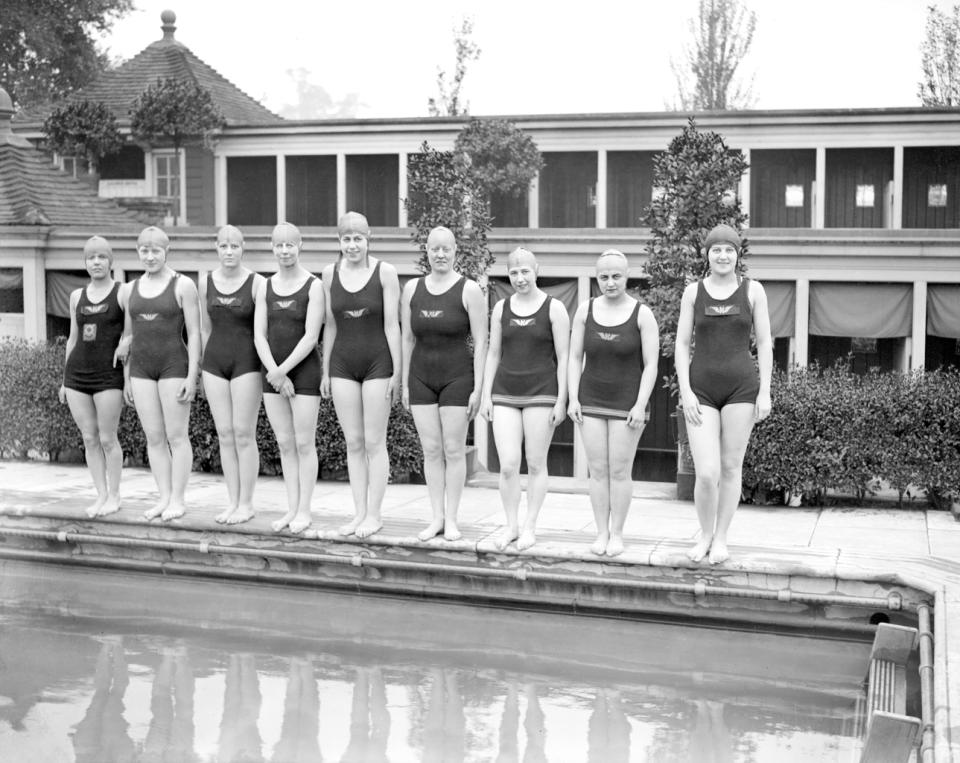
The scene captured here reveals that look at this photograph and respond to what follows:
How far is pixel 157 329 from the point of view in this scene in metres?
7.68

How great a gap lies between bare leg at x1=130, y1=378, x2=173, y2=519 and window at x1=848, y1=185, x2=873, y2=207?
1733 cm

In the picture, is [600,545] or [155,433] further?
[155,433]

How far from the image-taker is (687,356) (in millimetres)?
6734

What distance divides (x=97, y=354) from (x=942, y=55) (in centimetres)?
2570

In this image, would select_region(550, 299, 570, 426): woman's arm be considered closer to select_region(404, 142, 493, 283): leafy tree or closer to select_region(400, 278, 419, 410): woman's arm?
select_region(400, 278, 419, 410): woman's arm

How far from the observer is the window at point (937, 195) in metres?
21.7

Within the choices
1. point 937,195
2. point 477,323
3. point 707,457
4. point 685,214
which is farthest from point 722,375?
point 937,195

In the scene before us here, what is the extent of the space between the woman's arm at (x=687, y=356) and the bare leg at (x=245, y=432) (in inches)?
112

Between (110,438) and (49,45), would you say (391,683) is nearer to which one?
(110,438)

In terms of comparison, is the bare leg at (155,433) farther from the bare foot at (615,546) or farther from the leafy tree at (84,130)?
the leafy tree at (84,130)

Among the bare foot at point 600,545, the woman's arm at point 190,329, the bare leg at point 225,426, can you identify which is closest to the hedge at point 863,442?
the bare foot at point 600,545

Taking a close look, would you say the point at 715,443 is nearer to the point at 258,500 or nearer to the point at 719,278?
the point at 719,278

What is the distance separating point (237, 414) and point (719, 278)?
331cm

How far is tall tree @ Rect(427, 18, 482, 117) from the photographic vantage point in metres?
32.0
